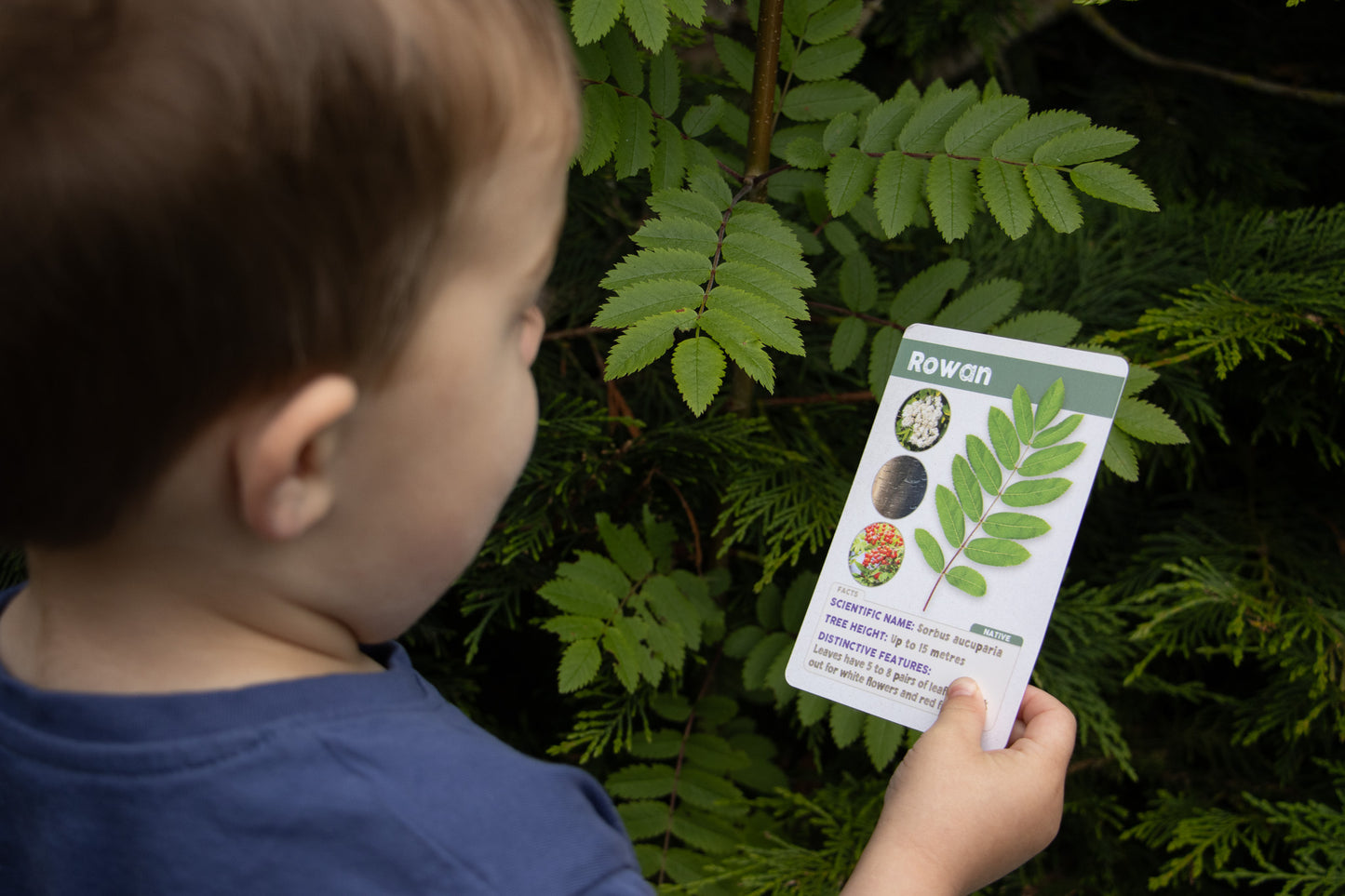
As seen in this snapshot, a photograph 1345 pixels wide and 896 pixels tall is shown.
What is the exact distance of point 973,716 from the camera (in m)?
0.90

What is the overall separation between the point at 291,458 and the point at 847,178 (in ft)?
2.67

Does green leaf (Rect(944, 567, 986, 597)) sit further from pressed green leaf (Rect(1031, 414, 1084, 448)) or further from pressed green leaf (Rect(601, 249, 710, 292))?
pressed green leaf (Rect(601, 249, 710, 292))

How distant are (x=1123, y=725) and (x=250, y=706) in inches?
54.1

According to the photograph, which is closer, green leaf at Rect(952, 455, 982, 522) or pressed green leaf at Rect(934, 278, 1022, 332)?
green leaf at Rect(952, 455, 982, 522)

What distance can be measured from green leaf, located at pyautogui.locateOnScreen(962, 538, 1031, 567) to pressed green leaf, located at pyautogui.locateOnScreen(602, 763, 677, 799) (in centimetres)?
59

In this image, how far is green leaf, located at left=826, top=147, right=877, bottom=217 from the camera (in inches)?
45.1

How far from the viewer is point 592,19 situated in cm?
99

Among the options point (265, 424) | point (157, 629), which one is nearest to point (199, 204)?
point (265, 424)

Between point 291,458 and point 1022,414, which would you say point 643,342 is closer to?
point 1022,414

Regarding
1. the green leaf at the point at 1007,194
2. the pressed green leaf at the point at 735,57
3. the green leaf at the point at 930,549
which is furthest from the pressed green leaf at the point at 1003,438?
the pressed green leaf at the point at 735,57

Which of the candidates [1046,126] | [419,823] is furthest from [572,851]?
[1046,126]

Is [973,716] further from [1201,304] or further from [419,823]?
[1201,304]

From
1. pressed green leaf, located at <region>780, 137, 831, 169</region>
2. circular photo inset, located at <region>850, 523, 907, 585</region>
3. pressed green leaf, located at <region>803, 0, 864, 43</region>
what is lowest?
circular photo inset, located at <region>850, 523, 907, 585</region>

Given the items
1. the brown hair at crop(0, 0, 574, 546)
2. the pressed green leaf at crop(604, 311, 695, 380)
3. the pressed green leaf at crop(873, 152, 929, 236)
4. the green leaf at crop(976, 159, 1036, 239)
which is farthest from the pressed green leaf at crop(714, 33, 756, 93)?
the brown hair at crop(0, 0, 574, 546)
